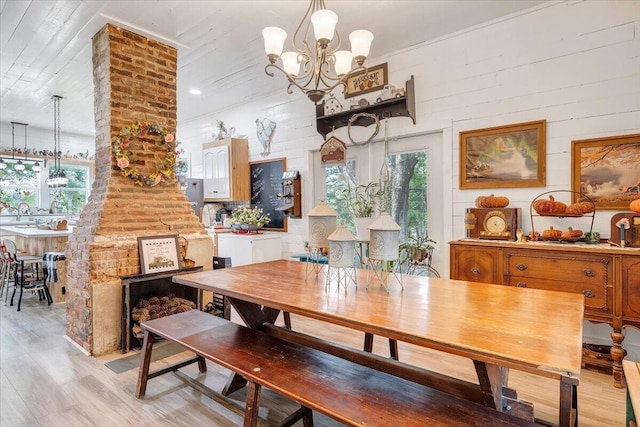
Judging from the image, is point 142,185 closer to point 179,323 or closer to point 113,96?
point 113,96

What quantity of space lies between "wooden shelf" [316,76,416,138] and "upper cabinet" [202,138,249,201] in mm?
1549

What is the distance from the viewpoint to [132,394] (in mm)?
2260

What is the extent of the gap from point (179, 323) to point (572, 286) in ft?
9.05

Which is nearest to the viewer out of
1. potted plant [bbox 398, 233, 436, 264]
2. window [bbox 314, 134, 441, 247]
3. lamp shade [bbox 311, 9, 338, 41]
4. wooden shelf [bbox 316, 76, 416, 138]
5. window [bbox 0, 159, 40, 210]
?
lamp shade [bbox 311, 9, 338, 41]

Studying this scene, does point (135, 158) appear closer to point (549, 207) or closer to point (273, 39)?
point (273, 39)

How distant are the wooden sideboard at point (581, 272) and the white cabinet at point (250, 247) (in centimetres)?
274

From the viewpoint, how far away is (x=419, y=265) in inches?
140

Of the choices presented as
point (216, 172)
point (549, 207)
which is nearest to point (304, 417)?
point (549, 207)

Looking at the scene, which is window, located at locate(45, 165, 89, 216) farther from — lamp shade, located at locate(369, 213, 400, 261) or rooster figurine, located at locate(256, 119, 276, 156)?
lamp shade, located at locate(369, 213, 400, 261)

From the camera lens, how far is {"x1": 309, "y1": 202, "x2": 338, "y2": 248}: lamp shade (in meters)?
1.97

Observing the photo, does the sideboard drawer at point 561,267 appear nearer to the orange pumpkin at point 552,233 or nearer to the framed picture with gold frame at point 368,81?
the orange pumpkin at point 552,233

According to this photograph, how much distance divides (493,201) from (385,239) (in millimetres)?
1762

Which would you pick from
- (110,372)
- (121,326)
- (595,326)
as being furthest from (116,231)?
(595,326)

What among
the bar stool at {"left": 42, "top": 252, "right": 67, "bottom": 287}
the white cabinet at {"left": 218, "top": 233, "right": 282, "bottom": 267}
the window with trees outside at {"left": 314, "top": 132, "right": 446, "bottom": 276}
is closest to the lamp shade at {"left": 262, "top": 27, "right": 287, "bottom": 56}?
the window with trees outside at {"left": 314, "top": 132, "right": 446, "bottom": 276}
